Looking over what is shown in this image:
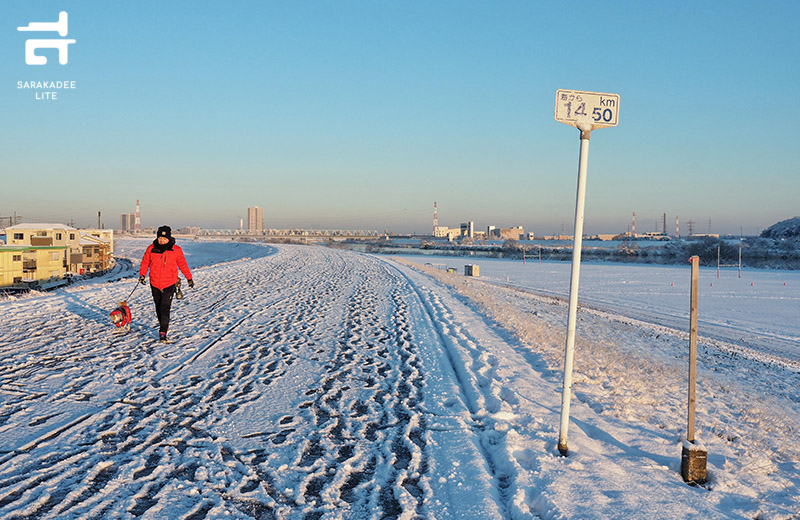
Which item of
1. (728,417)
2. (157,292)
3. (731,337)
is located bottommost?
(731,337)

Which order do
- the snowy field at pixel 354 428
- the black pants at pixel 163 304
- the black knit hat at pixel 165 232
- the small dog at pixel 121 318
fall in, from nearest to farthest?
1. the snowy field at pixel 354 428
2. the black pants at pixel 163 304
3. the black knit hat at pixel 165 232
4. the small dog at pixel 121 318

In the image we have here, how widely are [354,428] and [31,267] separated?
45.5 metres

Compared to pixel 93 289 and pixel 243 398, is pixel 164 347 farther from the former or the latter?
pixel 93 289

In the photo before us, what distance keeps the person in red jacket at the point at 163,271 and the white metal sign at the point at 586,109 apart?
7.88 metres

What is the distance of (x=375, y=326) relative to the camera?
12352mm

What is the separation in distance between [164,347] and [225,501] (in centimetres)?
608

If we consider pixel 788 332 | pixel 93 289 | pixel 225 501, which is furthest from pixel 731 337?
pixel 93 289

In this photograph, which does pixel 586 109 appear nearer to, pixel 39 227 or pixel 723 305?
pixel 723 305

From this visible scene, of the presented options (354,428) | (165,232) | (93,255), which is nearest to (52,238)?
(93,255)

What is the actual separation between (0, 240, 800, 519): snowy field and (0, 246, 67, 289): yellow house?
31970 millimetres

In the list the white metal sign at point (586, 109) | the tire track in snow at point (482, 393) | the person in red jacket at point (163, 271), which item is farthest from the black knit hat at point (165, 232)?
the white metal sign at point (586, 109)

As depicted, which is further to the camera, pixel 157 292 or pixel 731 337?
pixel 731 337

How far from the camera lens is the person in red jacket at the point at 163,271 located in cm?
972

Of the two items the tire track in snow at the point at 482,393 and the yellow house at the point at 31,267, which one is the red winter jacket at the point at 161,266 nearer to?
the tire track in snow at the point at 482,393
